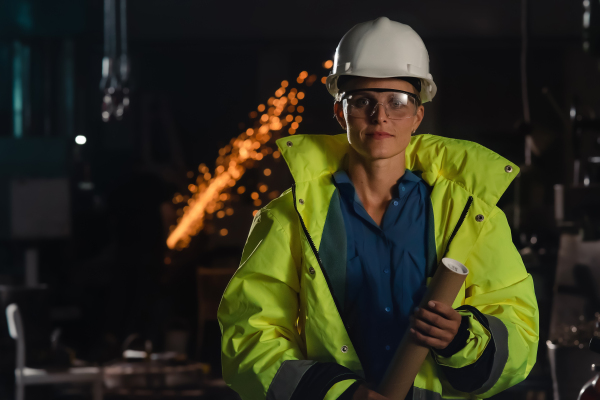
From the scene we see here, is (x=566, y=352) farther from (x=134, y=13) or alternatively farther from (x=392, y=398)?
(x=134, y=13)

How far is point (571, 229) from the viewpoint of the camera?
305 centimetres

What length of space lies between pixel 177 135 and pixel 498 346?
3.38m

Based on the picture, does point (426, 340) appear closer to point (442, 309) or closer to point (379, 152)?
point (442, 309)

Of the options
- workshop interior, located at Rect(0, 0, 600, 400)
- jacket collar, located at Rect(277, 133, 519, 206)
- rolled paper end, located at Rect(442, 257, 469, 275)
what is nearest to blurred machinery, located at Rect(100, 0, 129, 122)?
workshop interior, located at Rect(0, 0, 600, 400)

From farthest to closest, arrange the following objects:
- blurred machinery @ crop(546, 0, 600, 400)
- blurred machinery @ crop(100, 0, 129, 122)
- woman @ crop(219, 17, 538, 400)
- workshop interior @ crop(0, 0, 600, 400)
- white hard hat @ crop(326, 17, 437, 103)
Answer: blurred machinery @ crop(100, 0, 129, 122), workshop interior @ crop(0, 0, 600, 400), blurred machinery @ crop(546, 0, 600, 400), white hard hat @ crop(326, 17, 437, 103), woman @ crop(219, 17, 538, 400)

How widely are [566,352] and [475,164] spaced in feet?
5.60

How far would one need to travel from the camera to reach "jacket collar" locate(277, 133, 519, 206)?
1.31 meters

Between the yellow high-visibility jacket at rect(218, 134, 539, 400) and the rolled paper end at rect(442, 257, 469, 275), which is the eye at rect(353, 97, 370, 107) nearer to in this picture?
the yellow high-visibility jacket at rect(218, 134, 539, 400)

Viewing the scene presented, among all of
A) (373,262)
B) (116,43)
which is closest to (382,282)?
(373,262)

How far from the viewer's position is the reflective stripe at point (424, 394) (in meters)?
1.25

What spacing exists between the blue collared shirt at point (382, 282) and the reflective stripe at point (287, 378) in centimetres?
11

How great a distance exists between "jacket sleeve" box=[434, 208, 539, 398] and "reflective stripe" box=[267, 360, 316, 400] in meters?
0.24

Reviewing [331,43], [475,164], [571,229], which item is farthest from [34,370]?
[475,164]

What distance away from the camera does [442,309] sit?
112cm
